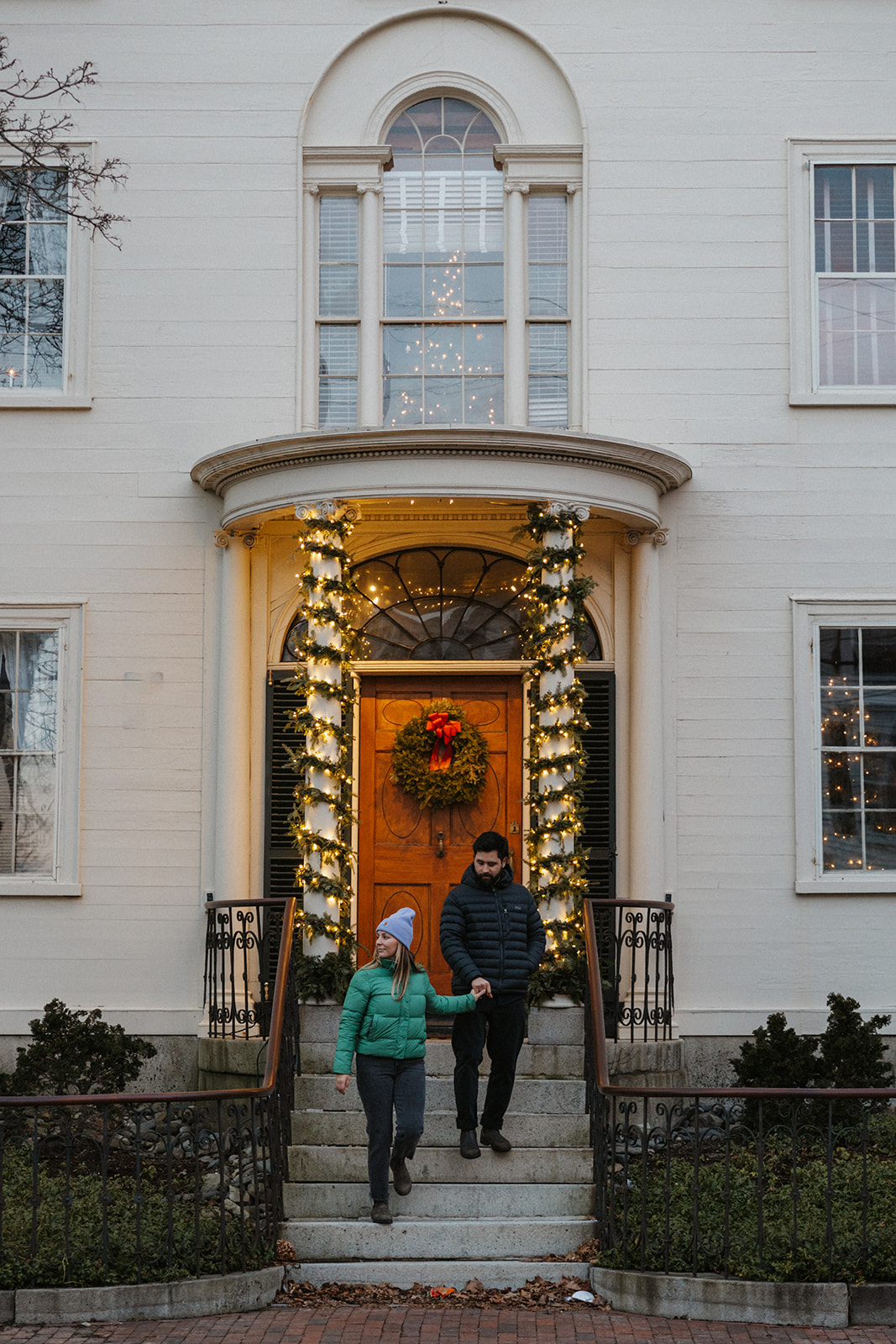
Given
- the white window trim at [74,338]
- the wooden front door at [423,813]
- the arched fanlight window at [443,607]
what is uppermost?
the white window trim at [74,338]

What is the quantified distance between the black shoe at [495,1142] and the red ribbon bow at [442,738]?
10.7 feet

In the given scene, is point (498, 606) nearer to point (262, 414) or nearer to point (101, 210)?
point (262, 414)

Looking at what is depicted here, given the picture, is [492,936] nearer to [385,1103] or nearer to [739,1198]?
[385,1103]

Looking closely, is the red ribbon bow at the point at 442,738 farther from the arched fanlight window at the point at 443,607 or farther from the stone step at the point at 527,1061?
the stone step at the point at 527,1061

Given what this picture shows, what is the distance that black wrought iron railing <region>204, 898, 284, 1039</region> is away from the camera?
10448 mm

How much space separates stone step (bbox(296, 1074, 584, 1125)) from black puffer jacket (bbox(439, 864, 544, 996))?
976mm

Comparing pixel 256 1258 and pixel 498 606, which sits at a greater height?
pixel 498 606

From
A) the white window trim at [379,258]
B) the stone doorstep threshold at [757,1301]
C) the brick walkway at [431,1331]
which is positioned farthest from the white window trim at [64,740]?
the stone doorstep threshold at [757,1301]

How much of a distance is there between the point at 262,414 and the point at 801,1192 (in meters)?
6.61

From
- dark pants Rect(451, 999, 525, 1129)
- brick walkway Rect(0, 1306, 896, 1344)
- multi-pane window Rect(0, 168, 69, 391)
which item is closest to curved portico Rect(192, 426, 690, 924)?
multi-pane window Rect(0, 168, 69, 391)

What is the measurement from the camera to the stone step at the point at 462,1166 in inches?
341

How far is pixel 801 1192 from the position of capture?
8477mm

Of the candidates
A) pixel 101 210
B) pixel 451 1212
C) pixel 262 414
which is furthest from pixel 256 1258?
pixel 101 210

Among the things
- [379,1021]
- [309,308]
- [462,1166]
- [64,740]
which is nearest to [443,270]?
[309,308]
